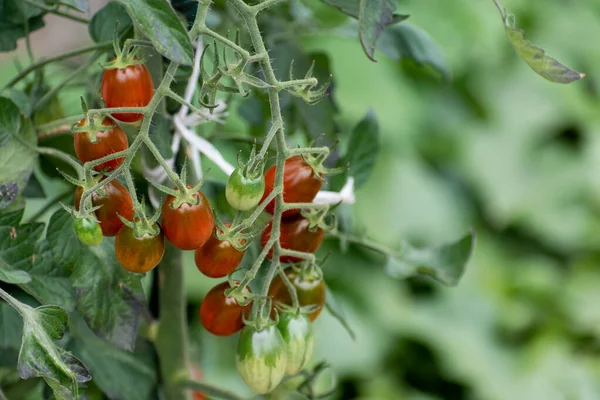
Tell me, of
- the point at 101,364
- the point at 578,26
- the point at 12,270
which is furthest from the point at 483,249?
the point at 12,270

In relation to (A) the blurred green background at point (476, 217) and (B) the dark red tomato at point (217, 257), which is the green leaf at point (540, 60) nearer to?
(B) the dark red tomato at point (217, 257)

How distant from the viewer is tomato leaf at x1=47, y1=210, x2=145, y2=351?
44 cm

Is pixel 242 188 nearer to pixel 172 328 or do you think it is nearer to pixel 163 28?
pixel 163 28

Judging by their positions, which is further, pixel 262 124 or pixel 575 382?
pixel 575 382

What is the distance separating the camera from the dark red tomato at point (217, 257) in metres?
0.41

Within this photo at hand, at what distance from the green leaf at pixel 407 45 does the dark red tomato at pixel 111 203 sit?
0.95ft

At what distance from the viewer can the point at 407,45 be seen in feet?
2.05

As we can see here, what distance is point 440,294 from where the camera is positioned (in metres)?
1.92

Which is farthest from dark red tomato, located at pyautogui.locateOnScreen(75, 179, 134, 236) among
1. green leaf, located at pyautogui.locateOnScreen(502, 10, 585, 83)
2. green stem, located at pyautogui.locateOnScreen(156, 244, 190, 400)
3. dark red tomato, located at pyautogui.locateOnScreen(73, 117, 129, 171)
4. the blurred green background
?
the blurred green background

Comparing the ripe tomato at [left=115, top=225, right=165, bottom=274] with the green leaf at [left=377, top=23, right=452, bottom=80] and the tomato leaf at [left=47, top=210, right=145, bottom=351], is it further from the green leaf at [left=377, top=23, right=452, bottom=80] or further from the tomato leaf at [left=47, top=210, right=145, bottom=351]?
the green leaf at [left=377, top=23, right=452, bottom=80]

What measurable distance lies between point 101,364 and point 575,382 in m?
1.51

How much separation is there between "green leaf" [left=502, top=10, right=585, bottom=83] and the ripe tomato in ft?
0.70

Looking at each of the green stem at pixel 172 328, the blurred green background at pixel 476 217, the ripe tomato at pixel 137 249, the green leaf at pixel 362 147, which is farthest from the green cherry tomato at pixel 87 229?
the blurred green background at pixel 476 217

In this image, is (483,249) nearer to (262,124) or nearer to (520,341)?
(520,341)
